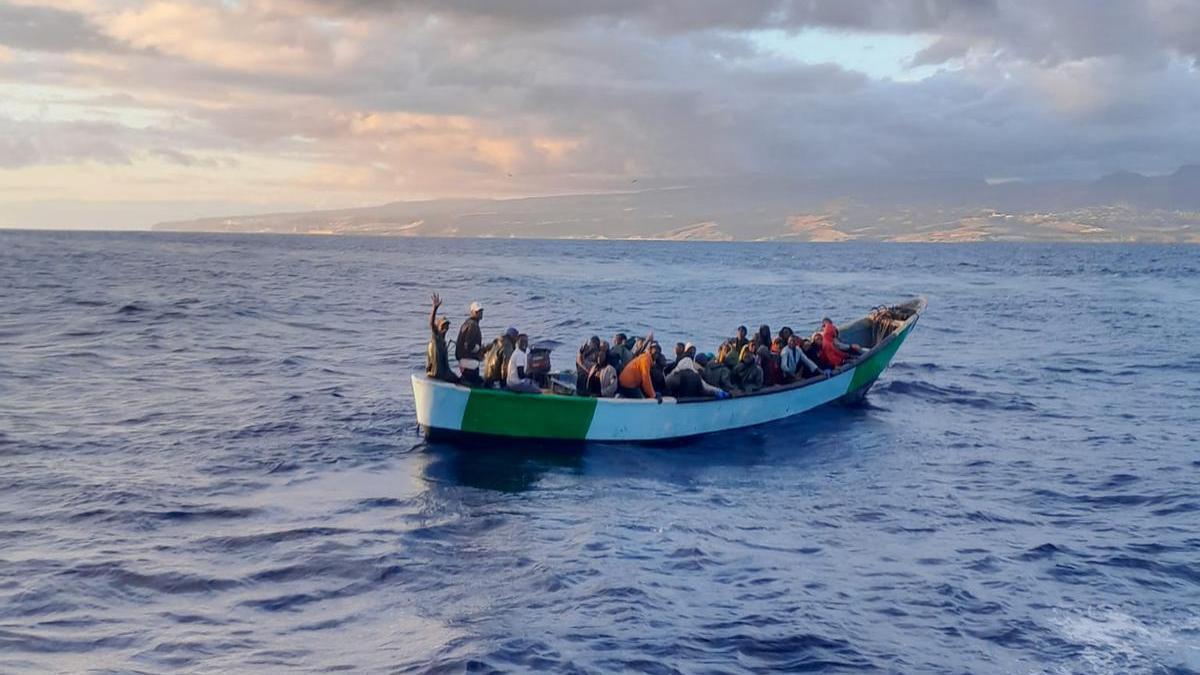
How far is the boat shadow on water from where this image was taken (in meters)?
20.2

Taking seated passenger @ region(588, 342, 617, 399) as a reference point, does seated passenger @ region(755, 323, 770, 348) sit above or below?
above

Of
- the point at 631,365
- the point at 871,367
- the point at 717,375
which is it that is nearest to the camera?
the point at 631,365

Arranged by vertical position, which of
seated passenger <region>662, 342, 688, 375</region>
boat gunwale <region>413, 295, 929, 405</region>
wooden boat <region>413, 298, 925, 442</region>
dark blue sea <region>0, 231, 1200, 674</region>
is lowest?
dark blue sea <region>0, 231, 1200, 674</region>

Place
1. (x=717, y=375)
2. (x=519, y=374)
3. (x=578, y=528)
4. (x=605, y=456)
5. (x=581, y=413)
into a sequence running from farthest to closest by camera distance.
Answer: (x=717, y=375)
(x=605, y=456)
(x=581, y=413)
(x=519, y=374)
(x=578, y=528)

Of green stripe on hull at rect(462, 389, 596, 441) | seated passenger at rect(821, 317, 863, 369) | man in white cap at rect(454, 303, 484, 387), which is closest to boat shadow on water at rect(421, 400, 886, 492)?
green stripe on hull at rect(462, 389, 596, 441)

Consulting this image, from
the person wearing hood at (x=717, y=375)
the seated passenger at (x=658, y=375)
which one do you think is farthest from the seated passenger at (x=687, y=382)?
the person wearing hood at (x=717, y=375)

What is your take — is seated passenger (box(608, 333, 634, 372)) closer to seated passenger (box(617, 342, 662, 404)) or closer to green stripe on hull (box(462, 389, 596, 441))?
seated passenger (box(617, 342, 662, 404))

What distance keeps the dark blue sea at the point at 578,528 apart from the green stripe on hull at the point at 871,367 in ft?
2.46

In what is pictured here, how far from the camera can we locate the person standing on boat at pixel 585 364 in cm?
2241

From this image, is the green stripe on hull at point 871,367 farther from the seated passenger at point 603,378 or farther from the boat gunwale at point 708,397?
the seated passenger at point 603,378

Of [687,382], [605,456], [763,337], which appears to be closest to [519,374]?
[605,456]

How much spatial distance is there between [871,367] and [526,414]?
10601mm

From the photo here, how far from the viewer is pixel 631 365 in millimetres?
21969

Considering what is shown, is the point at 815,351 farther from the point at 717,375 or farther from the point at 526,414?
the point at 526,414
